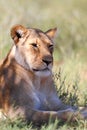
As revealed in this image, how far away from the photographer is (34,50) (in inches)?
302

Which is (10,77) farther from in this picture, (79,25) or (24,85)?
(79,25)

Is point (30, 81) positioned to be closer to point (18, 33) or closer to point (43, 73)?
point (43, 73)

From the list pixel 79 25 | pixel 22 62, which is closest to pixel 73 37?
pixel 79 25

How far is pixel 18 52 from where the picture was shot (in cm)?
779

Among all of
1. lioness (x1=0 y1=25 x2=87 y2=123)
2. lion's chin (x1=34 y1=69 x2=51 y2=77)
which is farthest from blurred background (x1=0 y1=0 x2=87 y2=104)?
lion's chin (x1=34 y1=69 x2=51 y2=77)

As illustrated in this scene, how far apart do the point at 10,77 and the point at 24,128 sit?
96 centimetres

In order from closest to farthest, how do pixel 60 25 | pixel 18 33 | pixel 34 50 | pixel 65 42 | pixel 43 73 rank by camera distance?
pixel 43 73 < pixel 34 50 < pixel 18 33 < pixel 65 42 < pixel 60 25

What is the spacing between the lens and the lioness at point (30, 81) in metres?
7.48

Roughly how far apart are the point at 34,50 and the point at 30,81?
443 mm

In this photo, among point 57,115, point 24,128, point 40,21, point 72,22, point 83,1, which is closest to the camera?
point 24,128

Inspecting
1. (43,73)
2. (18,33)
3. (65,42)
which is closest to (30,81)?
(43,73)

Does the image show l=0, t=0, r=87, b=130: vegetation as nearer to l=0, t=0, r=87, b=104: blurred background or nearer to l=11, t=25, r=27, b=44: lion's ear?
l=0, t=0, r=87, b=104: blurred background

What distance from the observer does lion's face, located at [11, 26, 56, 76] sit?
7520 mm

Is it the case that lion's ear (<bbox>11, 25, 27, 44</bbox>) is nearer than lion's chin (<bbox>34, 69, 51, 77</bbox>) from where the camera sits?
No
